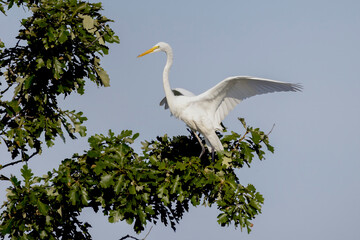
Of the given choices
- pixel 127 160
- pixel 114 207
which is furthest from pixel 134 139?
pixel 114 207

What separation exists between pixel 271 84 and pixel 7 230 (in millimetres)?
4325

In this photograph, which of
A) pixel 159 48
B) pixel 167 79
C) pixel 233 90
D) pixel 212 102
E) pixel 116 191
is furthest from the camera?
pixel 159 48

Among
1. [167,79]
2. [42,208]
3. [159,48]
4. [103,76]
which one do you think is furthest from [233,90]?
[42,208]

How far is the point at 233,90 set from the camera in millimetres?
9344

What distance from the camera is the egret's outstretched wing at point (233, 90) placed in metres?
8.90

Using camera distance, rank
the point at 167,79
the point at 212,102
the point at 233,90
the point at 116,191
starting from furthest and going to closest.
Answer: the point at 167,79
the point at 212,102
the point at 233,90
the point at 116,191

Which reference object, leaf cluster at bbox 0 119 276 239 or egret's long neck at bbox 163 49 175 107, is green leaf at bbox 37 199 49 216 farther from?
egret's long neck at bbox 163 49 175 107

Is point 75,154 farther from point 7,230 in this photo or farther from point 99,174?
point 7,230

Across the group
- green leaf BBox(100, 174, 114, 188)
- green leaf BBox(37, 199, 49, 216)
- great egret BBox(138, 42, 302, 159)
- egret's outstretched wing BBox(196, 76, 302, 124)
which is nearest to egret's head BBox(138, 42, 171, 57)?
great egret BBox(138, 42, 302, 159)

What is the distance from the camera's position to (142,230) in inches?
288

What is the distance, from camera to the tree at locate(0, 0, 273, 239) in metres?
6.96

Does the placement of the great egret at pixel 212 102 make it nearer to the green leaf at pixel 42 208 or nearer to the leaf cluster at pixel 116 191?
the leaf cluster at pixel 116 191

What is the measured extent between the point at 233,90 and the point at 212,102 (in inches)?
16.5

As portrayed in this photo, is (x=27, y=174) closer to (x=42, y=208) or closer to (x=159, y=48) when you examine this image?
(x=42, y=208)
